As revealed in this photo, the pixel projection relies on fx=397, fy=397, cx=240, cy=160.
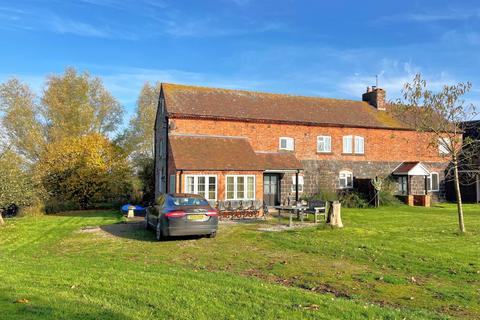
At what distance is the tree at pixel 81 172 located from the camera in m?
27.9

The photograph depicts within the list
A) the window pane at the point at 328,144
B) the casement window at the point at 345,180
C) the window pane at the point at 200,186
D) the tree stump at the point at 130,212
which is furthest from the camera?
the casement window at the point at 345,180

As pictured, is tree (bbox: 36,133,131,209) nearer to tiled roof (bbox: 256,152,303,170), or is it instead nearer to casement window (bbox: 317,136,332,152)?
tiled roof (bbox: 256,152,303,170)

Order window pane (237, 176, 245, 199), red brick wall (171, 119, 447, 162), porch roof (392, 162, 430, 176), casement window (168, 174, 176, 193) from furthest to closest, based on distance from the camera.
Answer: porch roof (392, 162, 430, 176)
red brick wall (171, 119, 447, 162)
casement window (168, 174, 176, 193)
window pane (237, 176, 245, 199)

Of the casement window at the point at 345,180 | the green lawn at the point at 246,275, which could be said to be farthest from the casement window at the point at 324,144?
the green lawn at the point at 246,275

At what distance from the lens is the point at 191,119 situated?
2466cm

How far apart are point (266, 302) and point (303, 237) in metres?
7.72

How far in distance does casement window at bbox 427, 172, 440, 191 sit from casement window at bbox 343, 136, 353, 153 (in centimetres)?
791

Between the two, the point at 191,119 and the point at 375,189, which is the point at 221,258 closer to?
the point at 191,119

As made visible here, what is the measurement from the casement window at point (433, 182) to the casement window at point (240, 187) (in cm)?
1848

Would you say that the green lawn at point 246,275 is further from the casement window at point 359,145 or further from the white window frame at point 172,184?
the casement window at point 359,145

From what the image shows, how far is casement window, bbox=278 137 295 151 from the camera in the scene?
1085 inches

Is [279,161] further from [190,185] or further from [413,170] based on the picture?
[413,170]

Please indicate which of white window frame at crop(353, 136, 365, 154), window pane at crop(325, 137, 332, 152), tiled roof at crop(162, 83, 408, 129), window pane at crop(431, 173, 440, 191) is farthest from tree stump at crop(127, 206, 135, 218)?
window pane at crop(431, 173, 440, 191)

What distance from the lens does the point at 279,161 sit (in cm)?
2583
